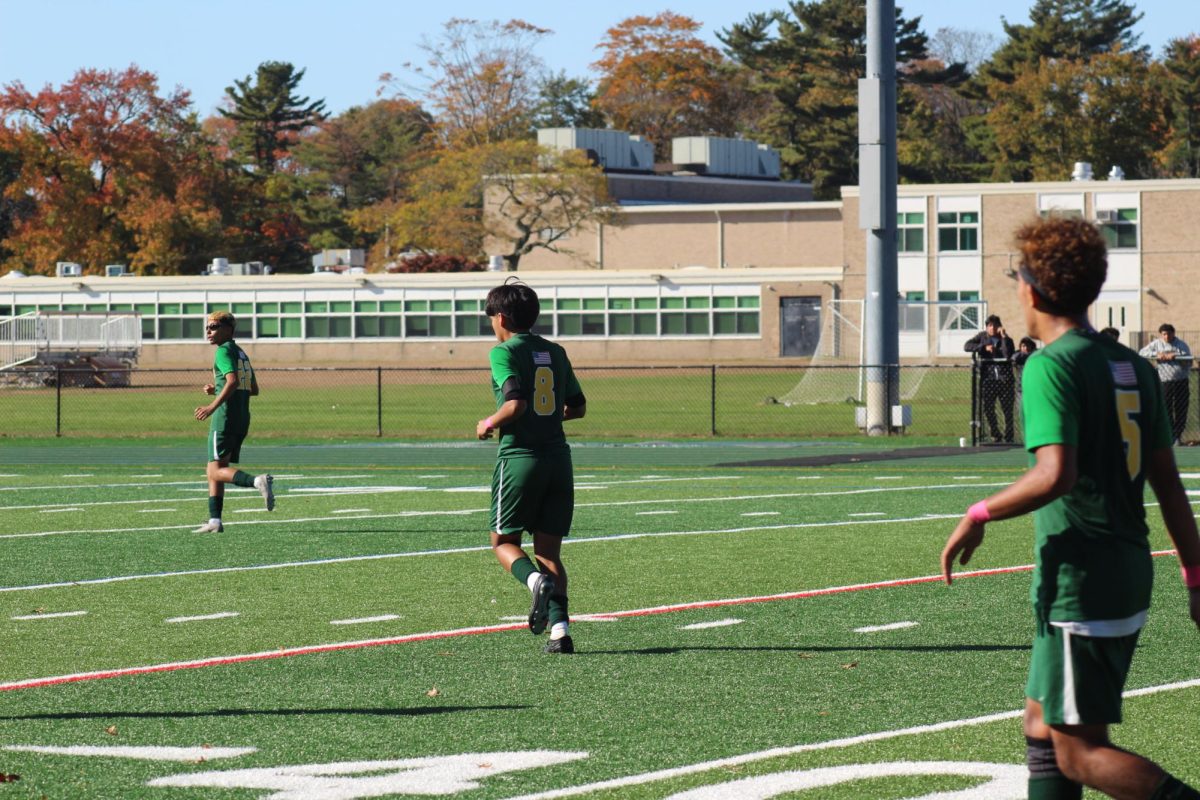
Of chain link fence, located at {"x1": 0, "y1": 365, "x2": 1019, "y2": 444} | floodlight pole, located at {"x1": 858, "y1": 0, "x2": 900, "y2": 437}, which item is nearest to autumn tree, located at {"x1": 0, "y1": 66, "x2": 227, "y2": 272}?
chain link fence, located at {"x1": 0, "y1": 365, "x2": 1019, "y2": 444}

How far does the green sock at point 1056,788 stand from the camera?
4797mm

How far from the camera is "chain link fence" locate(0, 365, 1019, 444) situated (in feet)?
101

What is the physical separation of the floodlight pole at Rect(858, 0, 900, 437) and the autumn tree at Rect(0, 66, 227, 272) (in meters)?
50.3

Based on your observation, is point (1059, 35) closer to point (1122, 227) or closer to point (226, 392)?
point (1122, 227)

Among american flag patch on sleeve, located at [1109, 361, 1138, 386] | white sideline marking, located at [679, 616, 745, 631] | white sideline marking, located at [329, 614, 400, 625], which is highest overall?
american flag patch on sleeve, located at [1109, 361, 1138, 386]

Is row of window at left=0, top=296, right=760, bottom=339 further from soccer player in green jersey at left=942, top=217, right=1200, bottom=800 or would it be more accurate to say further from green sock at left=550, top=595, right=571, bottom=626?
soccer player in green jersey at left=942, top=217, right=1200, bottom=800

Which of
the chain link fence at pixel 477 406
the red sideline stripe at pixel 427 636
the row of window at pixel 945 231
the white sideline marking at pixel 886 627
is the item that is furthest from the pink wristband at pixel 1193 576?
the row of window at pixel 945 231

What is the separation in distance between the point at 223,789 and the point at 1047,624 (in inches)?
111

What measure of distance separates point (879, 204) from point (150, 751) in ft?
78.8

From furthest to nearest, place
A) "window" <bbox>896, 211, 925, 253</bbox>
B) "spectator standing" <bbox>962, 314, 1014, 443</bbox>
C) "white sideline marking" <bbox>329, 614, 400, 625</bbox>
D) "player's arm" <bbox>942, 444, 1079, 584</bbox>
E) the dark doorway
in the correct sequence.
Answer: the dark doorway → "window" <bbox>896, 211, 925, 253</bbox> → "spectator standing" <bbox>962, 314, 1014, 443</bbox> → "white sideline marking" <bbox>329, 614, 400, 625</bbox> → "player's arm" <bbox>942, 444, 1079, 584</bbox>

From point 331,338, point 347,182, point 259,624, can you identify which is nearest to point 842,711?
point 259,624

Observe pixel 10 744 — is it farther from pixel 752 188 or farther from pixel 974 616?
pixel 752 188

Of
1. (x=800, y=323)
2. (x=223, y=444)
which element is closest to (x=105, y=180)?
(x=800, y=323)

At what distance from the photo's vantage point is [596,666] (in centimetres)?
873
